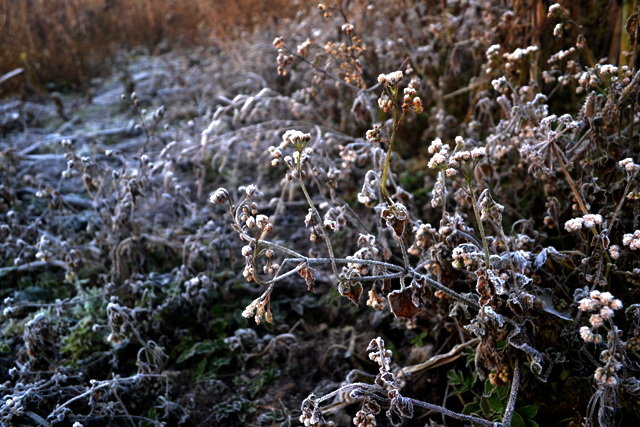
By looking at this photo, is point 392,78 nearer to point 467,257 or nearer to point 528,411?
point 467,257

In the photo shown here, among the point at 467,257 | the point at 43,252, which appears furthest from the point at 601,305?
the point at 43,252

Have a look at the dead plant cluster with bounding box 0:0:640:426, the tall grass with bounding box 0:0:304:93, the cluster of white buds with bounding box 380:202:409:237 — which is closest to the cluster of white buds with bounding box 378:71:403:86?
the dead plant cluster with bounding box 0:0:640:426

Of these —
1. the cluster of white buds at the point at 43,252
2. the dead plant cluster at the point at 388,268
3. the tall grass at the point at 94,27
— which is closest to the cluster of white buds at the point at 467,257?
the dead plant cluster at the point at 388,268

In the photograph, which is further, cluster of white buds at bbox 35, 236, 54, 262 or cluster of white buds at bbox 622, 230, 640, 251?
cluster of white buds at bbox 35, 236, 54, 262

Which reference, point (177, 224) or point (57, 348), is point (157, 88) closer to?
point (177, 224)

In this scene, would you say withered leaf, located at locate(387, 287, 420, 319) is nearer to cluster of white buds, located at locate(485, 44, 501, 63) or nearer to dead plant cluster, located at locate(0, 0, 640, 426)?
dead plant cluster, located at locate(0, 0, 640, 426)

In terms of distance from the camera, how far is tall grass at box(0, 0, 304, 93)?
664 centimetres

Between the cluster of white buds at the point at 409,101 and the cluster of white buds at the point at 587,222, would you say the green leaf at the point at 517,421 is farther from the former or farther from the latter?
the cluster of white buds at the point at 409,101

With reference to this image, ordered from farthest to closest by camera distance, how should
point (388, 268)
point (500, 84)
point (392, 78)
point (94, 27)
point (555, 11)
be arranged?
point (94, 27) → point (500, 84) → point (555, 11) → point (388, 268) → point (392, 78)

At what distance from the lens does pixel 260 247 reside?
175 centimetres

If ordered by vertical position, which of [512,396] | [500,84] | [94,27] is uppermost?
[500,84]

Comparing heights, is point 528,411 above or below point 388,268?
below

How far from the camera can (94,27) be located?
7996 mm

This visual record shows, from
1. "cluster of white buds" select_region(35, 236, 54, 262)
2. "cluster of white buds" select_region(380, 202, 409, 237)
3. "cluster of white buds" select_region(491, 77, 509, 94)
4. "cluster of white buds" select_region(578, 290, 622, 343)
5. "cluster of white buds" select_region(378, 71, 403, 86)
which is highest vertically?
"cluster of white buds" select_region(378, 71, 403, 86)
